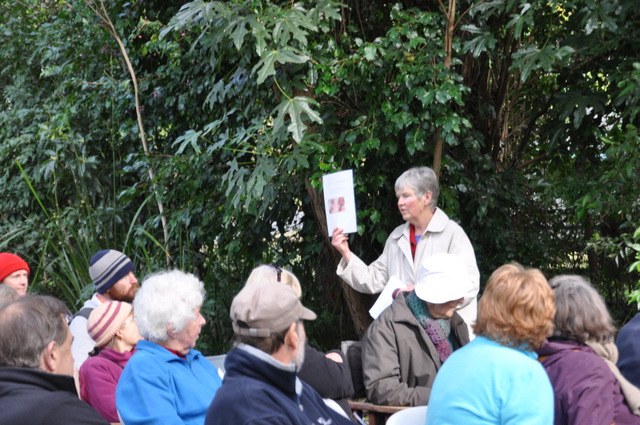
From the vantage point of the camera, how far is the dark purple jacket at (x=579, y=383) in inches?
131

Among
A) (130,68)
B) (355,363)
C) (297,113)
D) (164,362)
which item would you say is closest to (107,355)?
(164,362)

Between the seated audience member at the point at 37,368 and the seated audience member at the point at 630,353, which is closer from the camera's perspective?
the seated audience member at the point at 37,368

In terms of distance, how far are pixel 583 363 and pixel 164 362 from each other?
5.13 feet

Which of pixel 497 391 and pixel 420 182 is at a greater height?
pixel 420 182

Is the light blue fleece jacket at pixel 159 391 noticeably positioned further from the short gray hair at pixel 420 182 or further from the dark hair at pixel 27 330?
the short gray hair at pixel 420 182

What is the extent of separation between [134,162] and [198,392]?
4.47 m

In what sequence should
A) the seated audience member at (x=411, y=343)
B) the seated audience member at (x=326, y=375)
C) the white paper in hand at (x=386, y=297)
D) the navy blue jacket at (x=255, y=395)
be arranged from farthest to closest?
1. the white paper in hand at (x=386, y=297)
2. the seated audience member at (x=411, y=343)
3. the seated audience member at (x=326, y=375)
4. the navy blue jacket at (x=255, y=395)

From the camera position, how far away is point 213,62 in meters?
5.94

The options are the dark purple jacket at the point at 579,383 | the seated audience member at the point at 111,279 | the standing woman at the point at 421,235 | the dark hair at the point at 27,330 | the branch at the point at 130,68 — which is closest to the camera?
the dark hair at the point at 27,330

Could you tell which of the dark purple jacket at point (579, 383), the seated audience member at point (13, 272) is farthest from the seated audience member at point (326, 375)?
the seated audience member at point (13, 272)

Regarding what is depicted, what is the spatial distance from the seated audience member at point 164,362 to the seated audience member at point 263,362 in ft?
2.92

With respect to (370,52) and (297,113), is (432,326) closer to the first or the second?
(297,113)

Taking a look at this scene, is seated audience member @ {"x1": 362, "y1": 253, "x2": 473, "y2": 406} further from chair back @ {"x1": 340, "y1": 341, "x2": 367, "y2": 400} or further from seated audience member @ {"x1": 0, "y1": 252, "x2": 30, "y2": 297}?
seated audience member @ {"x1": 0, "y1": 252, "x2": 30, "y2": 297}

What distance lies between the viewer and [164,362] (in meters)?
3.68
